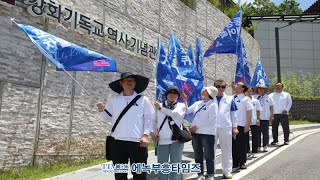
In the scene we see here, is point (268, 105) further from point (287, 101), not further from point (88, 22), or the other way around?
point (88, 22)

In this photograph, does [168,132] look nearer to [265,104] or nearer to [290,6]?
[265,104]

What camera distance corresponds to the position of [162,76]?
670 cm

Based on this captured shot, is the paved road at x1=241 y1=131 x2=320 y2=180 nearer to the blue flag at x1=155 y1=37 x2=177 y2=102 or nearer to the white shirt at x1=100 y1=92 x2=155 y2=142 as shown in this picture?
the blue flag at x1=155 y1=37 x2=177 y2=102

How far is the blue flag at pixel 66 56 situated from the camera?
16.4 ft

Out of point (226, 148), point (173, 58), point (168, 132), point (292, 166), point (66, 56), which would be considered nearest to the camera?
point (66, 56)

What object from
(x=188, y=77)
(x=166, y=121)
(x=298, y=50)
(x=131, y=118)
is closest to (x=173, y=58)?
(x=188, y=77)

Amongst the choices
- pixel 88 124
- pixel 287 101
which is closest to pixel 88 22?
pixel 88 124

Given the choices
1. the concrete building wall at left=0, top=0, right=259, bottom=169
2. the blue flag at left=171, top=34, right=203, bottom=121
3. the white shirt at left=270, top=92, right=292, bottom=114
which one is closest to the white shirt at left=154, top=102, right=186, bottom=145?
the blue flag at left=171, top=34, right=203, bottom=121

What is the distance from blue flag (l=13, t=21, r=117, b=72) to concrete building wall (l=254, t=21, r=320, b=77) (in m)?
31.0

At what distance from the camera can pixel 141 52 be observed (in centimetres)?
1091

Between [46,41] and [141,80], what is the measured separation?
1.48m

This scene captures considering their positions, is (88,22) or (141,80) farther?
(88,22)

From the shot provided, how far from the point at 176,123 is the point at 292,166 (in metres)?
3.82

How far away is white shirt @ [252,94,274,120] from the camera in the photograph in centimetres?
1046
